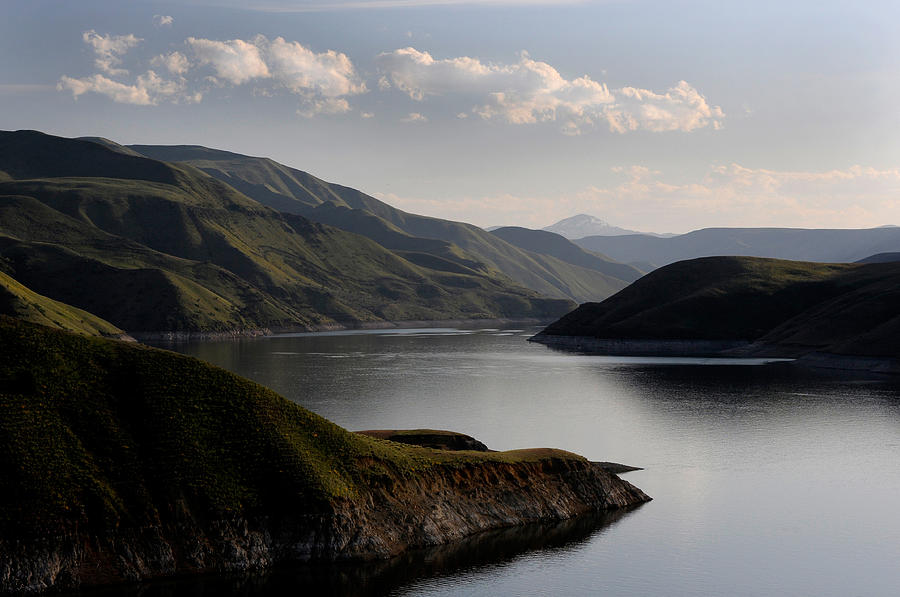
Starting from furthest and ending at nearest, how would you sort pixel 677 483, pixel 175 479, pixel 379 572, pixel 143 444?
pixel 677 483, pixel 379 572, pixel 143 444, pixel 175 479

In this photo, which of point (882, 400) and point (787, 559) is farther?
point (882, 400)

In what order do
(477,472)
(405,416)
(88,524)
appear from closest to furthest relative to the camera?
1. (88,524)
2. (477,472)
3. (405,416)

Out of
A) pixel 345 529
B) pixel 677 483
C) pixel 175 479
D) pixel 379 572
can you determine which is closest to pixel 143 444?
pixel 175 479

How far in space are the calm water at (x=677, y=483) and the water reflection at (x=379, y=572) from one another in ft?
0.43

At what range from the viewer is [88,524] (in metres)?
44.2

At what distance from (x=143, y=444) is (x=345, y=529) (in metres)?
12.6

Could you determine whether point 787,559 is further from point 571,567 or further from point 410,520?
point 410,520

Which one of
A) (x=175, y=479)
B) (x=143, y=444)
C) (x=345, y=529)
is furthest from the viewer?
(x=345, y=529)

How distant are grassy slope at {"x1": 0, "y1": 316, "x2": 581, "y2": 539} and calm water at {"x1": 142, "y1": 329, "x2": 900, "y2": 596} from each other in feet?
15.8

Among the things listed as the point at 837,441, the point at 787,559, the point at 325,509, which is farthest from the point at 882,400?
the point at 325,509

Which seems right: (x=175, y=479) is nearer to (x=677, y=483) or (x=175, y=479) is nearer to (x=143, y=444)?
(x=143, y=444)

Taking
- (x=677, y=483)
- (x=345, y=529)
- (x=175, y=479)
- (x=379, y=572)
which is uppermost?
(x=175, y=479)

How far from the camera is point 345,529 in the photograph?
50.4 meters

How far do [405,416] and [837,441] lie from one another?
2066 inches
